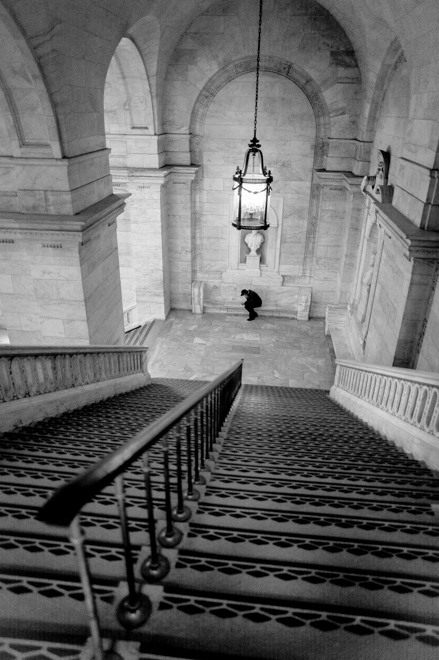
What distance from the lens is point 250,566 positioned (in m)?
1.83

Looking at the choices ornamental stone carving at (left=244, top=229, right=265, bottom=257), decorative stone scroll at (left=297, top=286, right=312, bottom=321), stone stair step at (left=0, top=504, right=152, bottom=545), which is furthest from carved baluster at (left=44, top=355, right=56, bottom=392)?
decorative stone scroll at (left=297, top=286, right=312, bottom=321)

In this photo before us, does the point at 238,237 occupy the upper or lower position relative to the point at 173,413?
lower

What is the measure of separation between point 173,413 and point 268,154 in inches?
446

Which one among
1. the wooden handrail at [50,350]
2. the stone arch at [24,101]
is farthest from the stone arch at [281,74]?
the wooden handrail at [50,350]

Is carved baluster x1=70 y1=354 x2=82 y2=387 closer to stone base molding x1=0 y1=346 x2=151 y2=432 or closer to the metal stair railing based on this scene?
stone base molding x1=0 y1=346 x2=151 y2=432

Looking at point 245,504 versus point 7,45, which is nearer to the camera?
point 245,504

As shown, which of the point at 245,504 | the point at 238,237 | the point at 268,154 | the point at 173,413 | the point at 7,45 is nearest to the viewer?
the point at 173,413

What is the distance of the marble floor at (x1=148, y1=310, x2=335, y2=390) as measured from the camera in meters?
10.9

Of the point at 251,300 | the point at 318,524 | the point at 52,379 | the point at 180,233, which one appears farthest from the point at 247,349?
the point at 318,524

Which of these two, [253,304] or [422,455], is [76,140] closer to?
[422,455]

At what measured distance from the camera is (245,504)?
2.60m

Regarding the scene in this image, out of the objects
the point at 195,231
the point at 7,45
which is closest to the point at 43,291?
the point at 7,45

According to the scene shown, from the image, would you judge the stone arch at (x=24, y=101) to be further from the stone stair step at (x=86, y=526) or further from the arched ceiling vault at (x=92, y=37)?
the stone stair step at (x=86, y=526)

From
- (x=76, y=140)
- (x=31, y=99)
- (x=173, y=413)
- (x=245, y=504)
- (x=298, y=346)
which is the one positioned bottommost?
(x=298, y=346)
